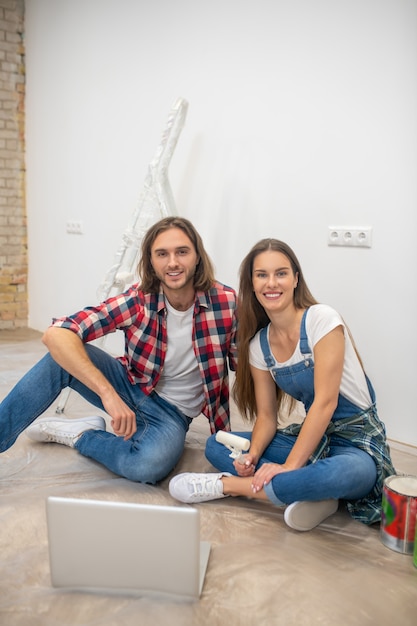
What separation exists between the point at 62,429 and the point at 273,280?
39.2 inches

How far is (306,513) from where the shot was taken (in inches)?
67.0

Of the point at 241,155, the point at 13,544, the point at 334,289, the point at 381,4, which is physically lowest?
the point at 13,544

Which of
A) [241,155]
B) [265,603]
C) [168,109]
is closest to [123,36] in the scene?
[168,109]

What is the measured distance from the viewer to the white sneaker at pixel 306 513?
1.69 metres

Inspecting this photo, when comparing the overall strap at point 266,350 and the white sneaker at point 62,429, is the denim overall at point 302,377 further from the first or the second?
the white sneaker at point 62,429

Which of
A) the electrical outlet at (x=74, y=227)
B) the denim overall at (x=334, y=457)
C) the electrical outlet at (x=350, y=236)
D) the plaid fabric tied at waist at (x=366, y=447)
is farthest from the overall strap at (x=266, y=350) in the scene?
the electrical outlet at (x=74, y=227)

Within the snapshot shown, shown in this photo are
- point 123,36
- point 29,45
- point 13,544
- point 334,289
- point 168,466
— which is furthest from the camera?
point 29,45

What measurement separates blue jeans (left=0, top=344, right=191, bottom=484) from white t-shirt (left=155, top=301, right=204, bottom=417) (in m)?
0.03

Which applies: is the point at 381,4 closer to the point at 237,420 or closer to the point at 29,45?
the point at 237,420

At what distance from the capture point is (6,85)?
4512 mm


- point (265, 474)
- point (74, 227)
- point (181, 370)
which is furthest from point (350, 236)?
point (74, 227)

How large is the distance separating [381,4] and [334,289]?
1.06 m

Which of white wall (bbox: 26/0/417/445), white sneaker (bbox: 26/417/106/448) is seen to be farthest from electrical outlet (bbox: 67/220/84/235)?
white sneaker (bbox: 26/417/106/448)

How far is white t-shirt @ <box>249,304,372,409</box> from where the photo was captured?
175cm
